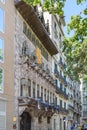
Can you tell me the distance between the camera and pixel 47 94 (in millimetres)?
52062

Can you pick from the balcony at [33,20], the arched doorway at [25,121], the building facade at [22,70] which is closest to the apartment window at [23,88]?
the building facade at [22,70]

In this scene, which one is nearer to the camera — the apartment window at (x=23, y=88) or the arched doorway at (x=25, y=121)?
the apartment window at (x=23, y=88)

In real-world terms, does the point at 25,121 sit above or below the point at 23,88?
below

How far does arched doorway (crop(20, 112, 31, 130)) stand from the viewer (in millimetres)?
39656

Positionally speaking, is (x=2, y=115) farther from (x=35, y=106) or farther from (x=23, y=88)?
(x=35, y=106)

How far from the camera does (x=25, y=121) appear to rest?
41.6 m

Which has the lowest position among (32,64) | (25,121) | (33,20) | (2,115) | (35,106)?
(25,121)

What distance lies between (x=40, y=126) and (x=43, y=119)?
2.45 m

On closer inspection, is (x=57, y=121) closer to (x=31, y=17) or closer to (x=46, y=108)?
(x=46, y=108)

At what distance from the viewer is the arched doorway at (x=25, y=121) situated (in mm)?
39656

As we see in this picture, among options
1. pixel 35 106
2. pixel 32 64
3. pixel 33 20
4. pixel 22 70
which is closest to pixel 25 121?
pixel 35 106

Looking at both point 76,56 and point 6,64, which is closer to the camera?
point 6,64

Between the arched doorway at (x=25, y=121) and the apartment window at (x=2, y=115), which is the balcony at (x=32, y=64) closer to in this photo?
the arched doorway at (x=25, y=121)

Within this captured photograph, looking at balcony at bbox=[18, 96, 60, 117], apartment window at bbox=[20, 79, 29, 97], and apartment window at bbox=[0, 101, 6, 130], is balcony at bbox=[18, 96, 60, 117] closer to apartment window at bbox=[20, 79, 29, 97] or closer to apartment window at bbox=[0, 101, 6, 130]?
apartment window at bbox=[20, 79, 29, 97]
